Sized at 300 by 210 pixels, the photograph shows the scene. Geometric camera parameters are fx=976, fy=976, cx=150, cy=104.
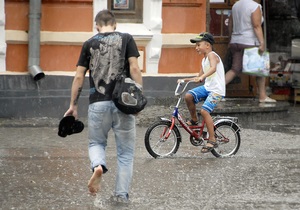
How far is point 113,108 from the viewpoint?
885 centimetres

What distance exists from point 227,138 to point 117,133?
3527 mm

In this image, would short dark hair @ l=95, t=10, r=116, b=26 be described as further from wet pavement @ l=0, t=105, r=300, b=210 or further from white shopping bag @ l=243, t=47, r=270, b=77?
white shopping bag @ l=243, t=47, r=270, b=77

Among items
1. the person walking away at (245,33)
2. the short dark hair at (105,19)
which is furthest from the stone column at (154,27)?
the short dark hair at (105,19)

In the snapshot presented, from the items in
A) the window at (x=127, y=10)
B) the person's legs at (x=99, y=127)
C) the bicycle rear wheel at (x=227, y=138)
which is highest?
the window at (x=127, y=10)

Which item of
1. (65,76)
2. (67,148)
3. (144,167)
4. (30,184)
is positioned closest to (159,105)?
(65,76)

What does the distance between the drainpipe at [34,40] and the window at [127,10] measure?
1360mm

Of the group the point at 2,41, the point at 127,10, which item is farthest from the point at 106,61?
the point at 127,10

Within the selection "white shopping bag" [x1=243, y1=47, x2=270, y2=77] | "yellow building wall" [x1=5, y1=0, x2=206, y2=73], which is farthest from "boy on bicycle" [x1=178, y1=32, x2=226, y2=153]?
"white shopping bag" [x1=243, y1=47, x2=270, y2=77]

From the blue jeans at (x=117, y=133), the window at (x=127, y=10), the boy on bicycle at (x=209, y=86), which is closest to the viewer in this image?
the blue jeans at (x=117, y=133)

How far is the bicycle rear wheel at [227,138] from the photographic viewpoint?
12148mm

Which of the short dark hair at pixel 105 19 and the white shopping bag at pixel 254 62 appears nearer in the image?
the short dark hair at pixel 105 19

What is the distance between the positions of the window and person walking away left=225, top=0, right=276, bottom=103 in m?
1.73

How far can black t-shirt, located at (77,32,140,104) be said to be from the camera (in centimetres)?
885

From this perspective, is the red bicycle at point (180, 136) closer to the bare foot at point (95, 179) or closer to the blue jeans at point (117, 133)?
the blue jeans at point (117, 133)
